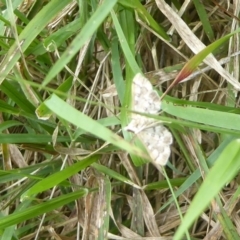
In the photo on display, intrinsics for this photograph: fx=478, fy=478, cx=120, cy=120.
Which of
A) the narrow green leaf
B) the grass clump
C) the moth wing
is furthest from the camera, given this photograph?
the grass clump

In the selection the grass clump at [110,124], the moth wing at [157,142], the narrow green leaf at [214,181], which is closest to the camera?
the narrow green leaf at [214,181]

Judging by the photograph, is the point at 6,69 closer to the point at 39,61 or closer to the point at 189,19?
the point at 39,61

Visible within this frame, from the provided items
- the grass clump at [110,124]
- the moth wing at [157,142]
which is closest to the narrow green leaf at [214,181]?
the moth wing at [157,142]

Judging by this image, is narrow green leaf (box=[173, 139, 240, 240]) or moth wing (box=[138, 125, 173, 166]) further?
moth wing (box=[138, 125, 173, 166])

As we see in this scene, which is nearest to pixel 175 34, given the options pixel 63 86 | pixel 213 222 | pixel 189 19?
pixel 189 19

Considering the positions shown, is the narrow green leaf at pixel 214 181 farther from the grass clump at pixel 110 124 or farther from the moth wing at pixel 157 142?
the grass clump at pixel 110 124

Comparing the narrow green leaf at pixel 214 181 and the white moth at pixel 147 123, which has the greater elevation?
the white moth at pixel 147 123

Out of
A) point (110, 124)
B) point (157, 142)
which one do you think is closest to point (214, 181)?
point (157, 142)

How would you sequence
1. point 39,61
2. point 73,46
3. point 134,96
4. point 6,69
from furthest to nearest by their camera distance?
1. point 39,61
2. point 6,69
3. point 134,96
4. point 73,46

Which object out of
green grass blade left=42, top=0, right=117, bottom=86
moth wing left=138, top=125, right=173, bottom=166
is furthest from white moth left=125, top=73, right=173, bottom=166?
green grass blade left=42, top=0, right=117, bottom=86

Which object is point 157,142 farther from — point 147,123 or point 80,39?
point 80,39

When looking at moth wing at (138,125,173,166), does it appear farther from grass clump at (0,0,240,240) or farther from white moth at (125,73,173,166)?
grass clump at (0,0,240,240)
